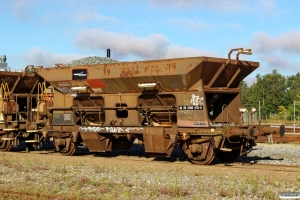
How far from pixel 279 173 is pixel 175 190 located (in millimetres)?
3905

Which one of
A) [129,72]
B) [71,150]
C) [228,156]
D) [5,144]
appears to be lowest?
[228,156]

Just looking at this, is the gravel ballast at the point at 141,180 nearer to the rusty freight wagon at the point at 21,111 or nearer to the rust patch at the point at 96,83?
the rust patch at the point at 96,83

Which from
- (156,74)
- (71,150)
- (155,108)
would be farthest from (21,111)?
(156,74)

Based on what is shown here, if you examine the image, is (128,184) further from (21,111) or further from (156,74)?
(21,111)

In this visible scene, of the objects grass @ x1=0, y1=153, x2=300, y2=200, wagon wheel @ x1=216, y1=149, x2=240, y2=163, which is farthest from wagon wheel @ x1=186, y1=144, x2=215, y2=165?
grass @ x1=0, y1=153, x2=300, y2=200

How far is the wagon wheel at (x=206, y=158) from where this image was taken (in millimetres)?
12969

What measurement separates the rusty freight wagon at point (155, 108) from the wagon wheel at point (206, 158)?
0.10 feet

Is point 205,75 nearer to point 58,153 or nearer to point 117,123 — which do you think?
point 117,123

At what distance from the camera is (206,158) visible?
43.1 ft

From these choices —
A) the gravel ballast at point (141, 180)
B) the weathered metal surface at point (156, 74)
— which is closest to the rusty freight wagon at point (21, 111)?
the weathered metal surface at point (156, 74)

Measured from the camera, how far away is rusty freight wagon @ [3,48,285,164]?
12906 millimetres

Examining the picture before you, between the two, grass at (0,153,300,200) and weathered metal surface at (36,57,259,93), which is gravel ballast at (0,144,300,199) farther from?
weathered metal surface at (36,57,259,93)

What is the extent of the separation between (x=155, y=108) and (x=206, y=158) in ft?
7.85

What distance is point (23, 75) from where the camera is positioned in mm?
18125
